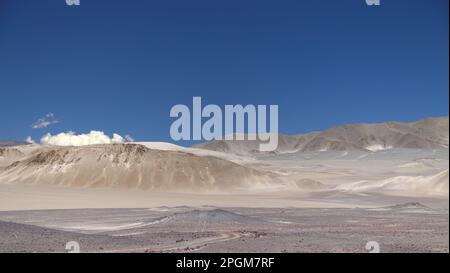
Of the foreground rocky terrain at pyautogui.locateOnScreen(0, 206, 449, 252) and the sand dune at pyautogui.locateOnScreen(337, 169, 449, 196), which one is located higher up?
the sand dune at pyautogui.locateOnScreen(337, 169, 449, 196)

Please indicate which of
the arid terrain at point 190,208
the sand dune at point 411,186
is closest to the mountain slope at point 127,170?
the arid terrain at point 190,208

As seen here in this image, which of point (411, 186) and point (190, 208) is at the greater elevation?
point (411, 186)

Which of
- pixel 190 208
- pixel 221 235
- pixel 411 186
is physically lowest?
pixel 221 235

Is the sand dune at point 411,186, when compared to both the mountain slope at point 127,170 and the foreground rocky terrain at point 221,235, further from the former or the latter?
the foreground rocky terrain at point 221,235

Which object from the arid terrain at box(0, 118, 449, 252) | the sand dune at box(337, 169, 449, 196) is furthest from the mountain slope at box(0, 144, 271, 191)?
the sand dune at box(337, 169, 449, 196)

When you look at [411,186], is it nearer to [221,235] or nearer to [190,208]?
[190,208]

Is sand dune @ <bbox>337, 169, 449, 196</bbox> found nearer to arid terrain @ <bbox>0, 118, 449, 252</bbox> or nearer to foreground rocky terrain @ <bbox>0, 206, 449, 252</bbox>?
arid terrain @ <bbox>0, 118, 449, 252</bbox>

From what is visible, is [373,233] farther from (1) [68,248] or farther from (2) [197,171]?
(2) [197,171]

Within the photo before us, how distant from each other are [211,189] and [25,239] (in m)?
56.6

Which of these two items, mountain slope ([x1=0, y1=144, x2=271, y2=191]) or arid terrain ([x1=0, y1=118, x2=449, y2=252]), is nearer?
arid terrain ([x1=0, y1=118, x2=449, y2=252])

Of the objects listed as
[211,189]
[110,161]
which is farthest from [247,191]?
[110,161]

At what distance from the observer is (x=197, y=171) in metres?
80.2

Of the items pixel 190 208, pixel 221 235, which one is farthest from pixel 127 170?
pixel 221 235

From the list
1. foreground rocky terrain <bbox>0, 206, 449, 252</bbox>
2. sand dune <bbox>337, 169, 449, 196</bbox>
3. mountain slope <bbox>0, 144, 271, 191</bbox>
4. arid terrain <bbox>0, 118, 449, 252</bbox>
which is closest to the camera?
foreground rocky terrain <bbox>0, 206, 449, 252</bbox>
